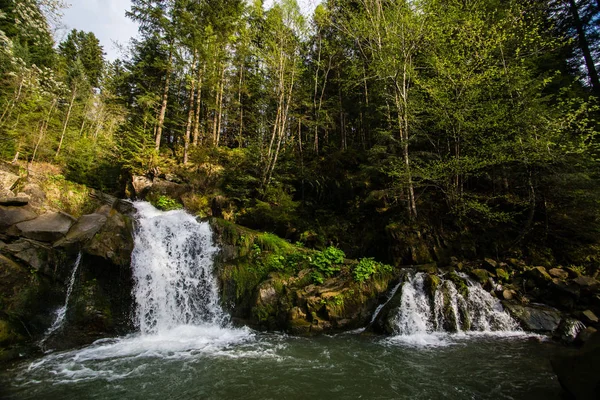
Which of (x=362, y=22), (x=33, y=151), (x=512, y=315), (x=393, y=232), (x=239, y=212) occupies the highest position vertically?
(x=362, y=22)

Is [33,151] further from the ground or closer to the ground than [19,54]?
closer to the ground

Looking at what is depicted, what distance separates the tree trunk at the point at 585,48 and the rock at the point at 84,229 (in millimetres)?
22088

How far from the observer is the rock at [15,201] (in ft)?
29.4

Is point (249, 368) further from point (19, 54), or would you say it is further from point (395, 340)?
point (19, 54)

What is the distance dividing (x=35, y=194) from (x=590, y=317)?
708 inches

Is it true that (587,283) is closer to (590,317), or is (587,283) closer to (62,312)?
(590,317)

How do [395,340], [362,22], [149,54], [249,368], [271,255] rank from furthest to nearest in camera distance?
1. [149,54]
2. [362,22]
3. [271,255]
4. [395,340]
5. [249,368]

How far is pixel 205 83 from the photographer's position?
63.9 ft

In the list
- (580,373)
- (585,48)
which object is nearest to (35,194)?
(580,373)

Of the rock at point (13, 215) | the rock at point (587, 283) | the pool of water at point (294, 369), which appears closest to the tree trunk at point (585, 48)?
the rock at point (587, 283)

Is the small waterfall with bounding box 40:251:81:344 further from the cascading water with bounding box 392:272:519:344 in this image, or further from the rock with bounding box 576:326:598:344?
the rock with bounding box 576:326:598:344

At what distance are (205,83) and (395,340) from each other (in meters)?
19.3

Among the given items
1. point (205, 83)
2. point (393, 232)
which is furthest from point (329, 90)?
point (393, 232)

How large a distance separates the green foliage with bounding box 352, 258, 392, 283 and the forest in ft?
6.91
